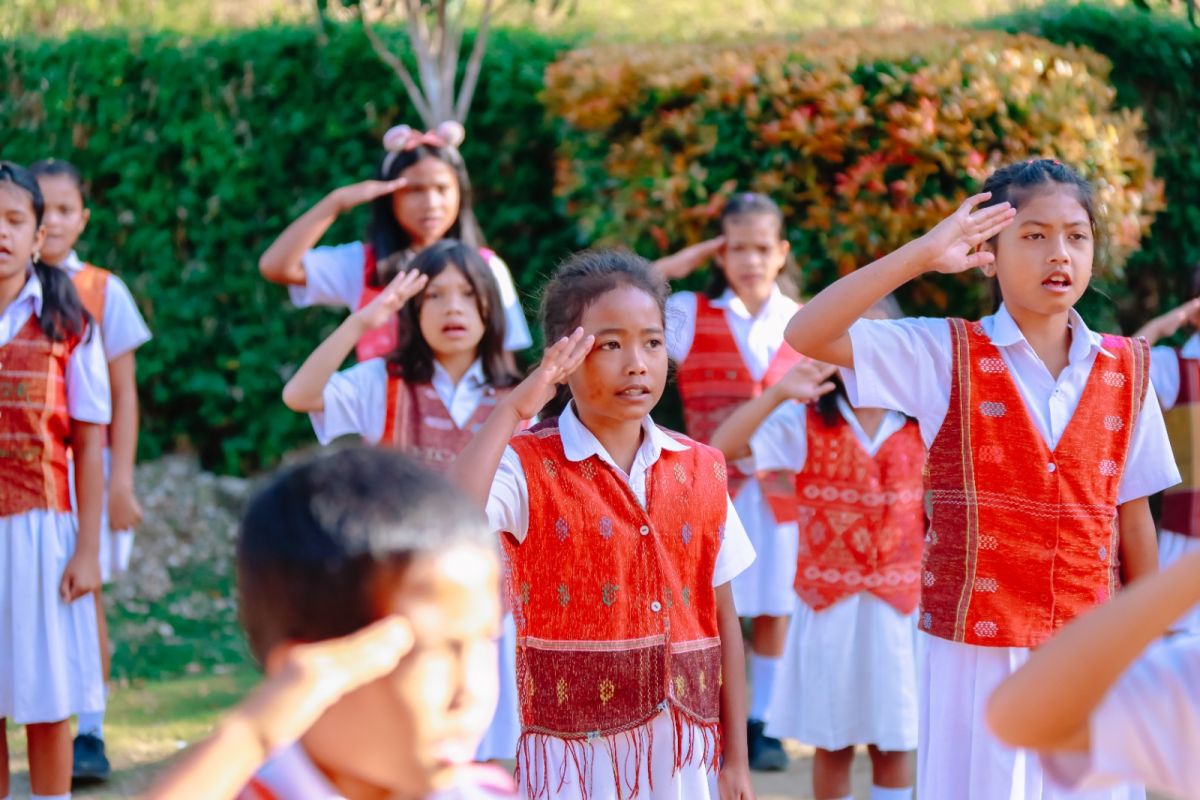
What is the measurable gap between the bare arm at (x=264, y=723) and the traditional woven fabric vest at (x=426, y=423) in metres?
2.75

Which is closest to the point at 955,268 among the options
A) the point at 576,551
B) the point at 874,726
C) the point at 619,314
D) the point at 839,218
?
the point at 619,314

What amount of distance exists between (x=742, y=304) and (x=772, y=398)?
1384 mm

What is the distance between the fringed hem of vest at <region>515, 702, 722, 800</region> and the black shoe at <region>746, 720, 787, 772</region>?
205cm

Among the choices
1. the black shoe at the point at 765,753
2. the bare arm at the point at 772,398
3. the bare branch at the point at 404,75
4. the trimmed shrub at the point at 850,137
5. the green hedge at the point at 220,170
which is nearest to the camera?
the bare arm at the point at 772,398

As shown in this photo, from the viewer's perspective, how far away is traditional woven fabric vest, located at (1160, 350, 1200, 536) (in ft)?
16.8

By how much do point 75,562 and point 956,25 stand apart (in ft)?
16.8

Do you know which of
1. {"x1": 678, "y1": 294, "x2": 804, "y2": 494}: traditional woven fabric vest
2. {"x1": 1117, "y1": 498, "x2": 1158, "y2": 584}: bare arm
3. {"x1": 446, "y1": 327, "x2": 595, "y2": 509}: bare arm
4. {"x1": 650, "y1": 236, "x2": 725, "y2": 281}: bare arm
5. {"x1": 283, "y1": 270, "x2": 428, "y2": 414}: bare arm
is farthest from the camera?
{"x1": 650, "y1": 236, "x2": 725, "y2": 281}: bare arm

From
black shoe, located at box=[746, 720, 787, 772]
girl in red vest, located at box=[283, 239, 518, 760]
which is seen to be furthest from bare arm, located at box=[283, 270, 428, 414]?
black shoe, located at box=[746, 720, 787, 772]

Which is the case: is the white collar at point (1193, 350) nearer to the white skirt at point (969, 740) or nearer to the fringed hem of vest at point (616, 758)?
the white skirt at point (969, 740)

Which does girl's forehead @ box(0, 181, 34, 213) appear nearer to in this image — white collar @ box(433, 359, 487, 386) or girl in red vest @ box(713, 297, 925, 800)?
white collar @ box(433, 359, 487, 386)

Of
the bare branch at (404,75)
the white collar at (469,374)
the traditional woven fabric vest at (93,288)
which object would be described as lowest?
the white collar at (469,374)

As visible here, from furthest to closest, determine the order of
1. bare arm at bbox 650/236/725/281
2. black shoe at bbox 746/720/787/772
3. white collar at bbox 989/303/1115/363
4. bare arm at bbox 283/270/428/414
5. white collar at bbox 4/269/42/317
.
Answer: bare arm at bbox 650/236/725/281 < black shoe at bbox 746/720/787/772 < white collar at bbox 4/269/42/317 < bare arm at bbox 283/270/428/414 < white collar at bbox 989/303/1115/363

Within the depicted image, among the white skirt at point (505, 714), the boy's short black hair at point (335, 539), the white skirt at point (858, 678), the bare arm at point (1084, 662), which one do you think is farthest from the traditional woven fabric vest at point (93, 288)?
the bare arm at point (1084, 662)

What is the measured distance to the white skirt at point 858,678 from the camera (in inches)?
164
